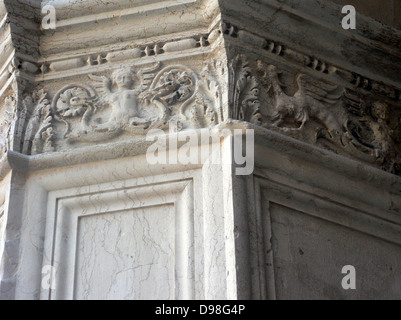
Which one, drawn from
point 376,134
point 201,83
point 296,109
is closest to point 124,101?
point 201,83

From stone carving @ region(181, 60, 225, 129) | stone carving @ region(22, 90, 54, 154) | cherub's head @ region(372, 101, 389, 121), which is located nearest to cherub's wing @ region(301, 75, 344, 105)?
cherub's head @ region(372, 101, 389, 121)

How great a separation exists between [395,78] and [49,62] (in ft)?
3.79

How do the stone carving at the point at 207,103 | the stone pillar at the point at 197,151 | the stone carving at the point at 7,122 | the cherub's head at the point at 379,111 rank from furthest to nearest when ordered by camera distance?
the cherub's head at the point at 379,111 < the stone carving at the point at 7,122 < the stone carving at the point at 207,103 < the stone pillar at the point at 197,151

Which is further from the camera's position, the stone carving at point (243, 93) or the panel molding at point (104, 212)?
the stone carving at point (243, 93)

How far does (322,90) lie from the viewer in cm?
286

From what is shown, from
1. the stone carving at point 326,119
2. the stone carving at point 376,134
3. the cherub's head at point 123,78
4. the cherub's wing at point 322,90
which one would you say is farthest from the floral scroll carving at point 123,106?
the stone carving at point 376,134

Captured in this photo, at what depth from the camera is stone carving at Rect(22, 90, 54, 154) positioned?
2.70 m

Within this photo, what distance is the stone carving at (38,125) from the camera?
270 centimetres

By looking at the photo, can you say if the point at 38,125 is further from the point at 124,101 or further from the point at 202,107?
the point at 202,107

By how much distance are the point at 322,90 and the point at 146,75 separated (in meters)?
0.56

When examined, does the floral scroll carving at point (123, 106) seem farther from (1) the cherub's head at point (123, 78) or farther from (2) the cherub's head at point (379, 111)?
(2) the cherub's head at point (379, 111)

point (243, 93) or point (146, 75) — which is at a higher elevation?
point (146, 75)

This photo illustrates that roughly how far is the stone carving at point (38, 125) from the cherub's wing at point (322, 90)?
804 mm

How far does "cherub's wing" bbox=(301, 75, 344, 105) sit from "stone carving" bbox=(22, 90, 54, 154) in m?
0.80
